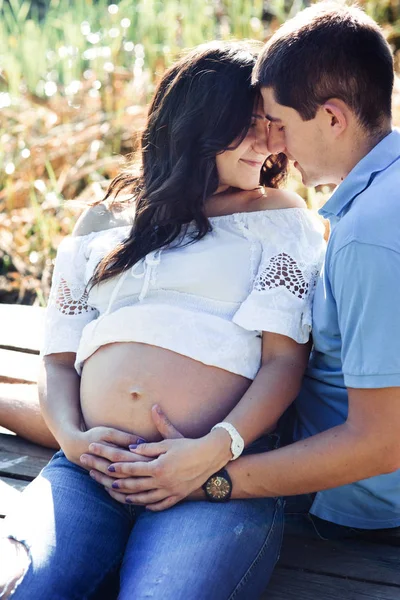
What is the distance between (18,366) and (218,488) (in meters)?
1.35

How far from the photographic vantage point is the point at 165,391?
1990 millimetres

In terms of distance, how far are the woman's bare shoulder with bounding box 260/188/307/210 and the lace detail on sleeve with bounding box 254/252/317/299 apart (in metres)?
0.21

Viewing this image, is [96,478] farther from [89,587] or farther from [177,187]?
[177,187]

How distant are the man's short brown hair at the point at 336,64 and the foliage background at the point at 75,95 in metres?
1.96

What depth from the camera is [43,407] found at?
221 centimetres

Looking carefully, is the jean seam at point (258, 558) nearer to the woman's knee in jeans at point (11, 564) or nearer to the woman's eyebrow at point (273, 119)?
the woman's knee in jeans at point (11, 564)

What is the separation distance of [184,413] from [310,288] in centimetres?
43

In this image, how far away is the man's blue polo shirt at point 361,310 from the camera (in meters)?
1.68

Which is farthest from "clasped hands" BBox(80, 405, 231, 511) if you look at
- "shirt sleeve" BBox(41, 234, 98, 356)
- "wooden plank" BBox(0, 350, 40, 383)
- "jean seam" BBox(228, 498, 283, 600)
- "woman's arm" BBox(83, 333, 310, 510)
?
"wooden plank" BBox(0, 350, 40, 383)

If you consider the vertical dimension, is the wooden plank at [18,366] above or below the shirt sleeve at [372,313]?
below

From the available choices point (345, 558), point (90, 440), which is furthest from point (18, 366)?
point (345, 558)

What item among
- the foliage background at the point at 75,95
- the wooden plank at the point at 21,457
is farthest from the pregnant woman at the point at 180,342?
the foliage background at the point at 75,95

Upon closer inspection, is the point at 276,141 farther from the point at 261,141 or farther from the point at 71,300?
the point at 71,300

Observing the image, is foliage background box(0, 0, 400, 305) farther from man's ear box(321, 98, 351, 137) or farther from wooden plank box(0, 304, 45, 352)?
man's ear box(321, 98, 351, 137)
